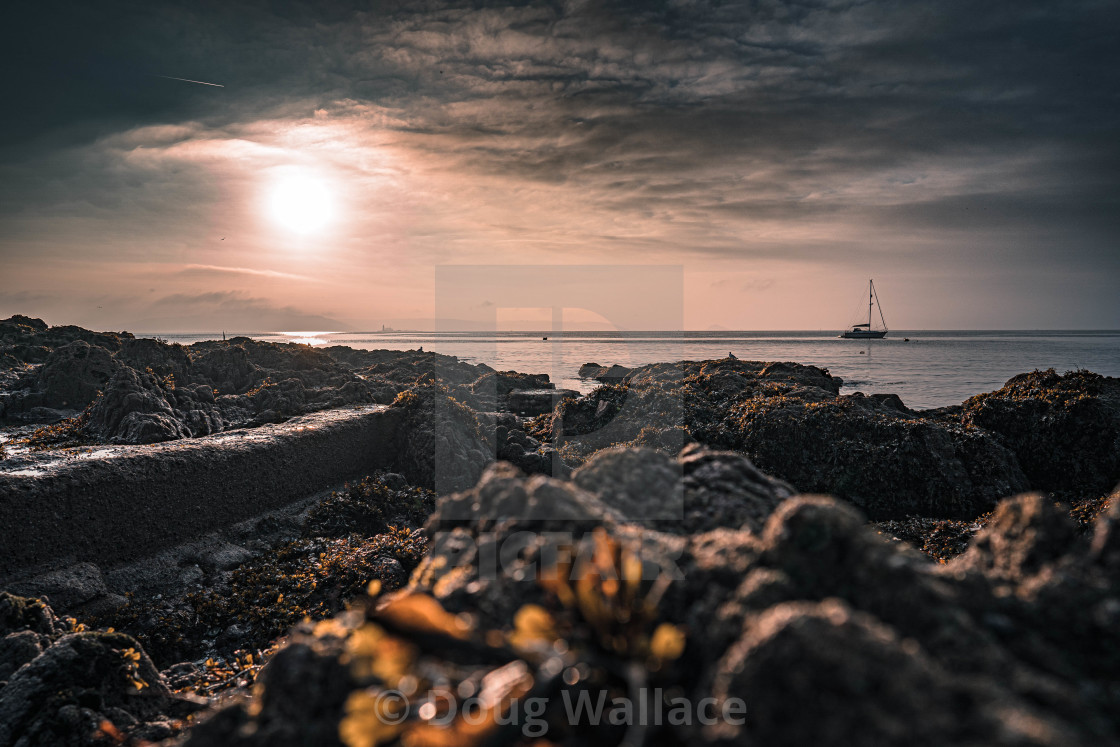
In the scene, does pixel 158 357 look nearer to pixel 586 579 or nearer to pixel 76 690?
pixel 76 690

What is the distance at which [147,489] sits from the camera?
6.88 metres

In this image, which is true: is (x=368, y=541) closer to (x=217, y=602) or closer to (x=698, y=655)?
(x=217, y=602)

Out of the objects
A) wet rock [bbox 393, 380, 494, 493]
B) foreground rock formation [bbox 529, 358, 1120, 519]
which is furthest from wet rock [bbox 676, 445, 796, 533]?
wet rock [bbox 393, 380, 494, 493]

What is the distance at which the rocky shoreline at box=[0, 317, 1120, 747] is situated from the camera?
1226mm

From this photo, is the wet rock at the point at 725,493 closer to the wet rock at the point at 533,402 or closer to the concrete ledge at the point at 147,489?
the concrete ledge at the point at 147,489

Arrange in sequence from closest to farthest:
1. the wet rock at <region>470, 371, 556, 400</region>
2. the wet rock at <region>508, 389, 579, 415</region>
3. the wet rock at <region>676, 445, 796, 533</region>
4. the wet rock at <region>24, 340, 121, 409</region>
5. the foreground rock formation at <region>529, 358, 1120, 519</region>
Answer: the wet rock at <region>676, 445, 796, 533</region>
the foreground rock formation at <region>529, 358, 1120, 519</region>
the wet rock at <region>24, 340, 121, 409</region>
the wet rock at <region>508, 389, 579, 415</region>
the wet rock at <region>470, 371, 556, 400</region>

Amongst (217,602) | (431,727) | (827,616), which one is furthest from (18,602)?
(827,616)

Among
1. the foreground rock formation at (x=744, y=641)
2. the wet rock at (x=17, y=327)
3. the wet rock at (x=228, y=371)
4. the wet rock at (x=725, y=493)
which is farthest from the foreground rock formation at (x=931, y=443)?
the wet rock at (x=17, y=327)

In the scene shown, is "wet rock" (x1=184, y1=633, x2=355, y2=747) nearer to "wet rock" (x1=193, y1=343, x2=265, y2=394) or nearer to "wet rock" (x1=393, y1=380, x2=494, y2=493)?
"wet rock" (x1=393, y1=380, x2=494, y2=493)

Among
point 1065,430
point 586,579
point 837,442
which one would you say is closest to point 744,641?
point 586,579

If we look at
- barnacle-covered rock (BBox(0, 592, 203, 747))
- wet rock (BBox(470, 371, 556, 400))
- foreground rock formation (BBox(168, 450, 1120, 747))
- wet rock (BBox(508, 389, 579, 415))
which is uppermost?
foreground rock formation (BBox(168, 450, 1120, 747))

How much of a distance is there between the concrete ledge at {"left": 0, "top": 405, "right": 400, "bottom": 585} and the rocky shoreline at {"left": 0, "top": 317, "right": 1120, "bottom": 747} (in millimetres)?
35

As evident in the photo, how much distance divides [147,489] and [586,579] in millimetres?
7792

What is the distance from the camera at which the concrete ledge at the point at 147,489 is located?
5910 millimetres
